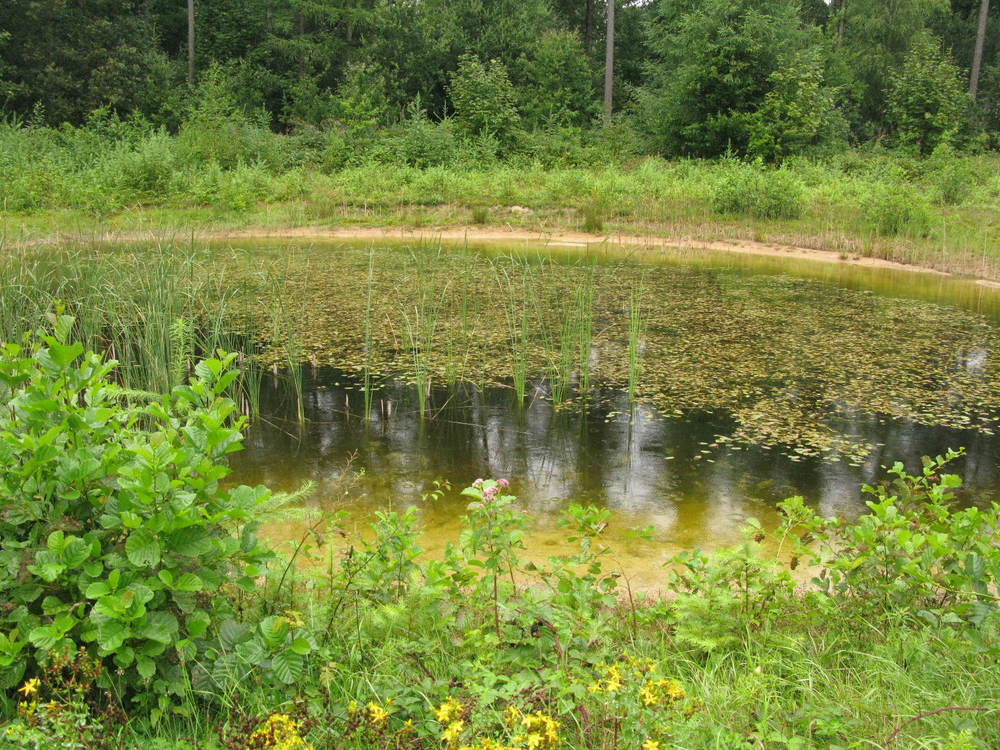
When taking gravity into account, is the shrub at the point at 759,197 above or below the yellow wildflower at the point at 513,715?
above

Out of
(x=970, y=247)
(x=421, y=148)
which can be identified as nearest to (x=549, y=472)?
(x=970, y=247)

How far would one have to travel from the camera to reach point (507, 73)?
23547mm

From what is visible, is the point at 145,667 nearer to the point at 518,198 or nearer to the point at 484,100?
the point at 518,198

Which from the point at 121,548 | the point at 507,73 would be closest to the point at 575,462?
the point at 121,548

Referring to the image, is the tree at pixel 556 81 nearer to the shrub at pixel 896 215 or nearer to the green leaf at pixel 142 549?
the shrub at pixel 896 215

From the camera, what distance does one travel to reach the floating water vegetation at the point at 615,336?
5.17 meters

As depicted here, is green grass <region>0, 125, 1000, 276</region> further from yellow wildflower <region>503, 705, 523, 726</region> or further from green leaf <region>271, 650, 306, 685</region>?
yellow wildflower <region>503, 705, 523, 726</region>

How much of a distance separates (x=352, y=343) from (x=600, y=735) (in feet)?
18.0

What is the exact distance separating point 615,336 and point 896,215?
7052mm

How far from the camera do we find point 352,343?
22.6 feet

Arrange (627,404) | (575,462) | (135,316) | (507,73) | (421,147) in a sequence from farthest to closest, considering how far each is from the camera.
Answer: (507,73) → (421,147) → (627,404) → (135,316) → (575,462)

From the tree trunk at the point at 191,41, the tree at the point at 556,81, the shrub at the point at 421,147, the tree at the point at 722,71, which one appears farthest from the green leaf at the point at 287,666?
the tree trunk at the point at 191,41

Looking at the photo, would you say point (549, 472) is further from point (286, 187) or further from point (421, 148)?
point (421, 148)

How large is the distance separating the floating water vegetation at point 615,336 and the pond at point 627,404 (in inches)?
1.1
